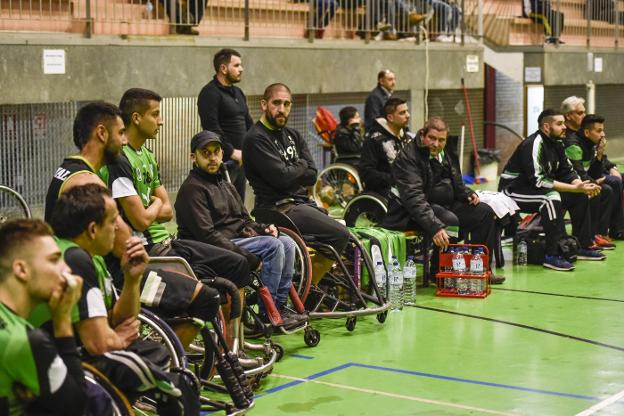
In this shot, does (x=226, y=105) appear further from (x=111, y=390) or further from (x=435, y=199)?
(x=111, y=390)

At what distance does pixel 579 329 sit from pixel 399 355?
55.9 inches

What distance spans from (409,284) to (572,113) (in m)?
3.35

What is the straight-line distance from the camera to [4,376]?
12.0 ft

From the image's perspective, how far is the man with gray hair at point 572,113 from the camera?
1098cm

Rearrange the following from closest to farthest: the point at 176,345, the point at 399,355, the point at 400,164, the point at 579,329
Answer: the point at 176,345 < the point at 399,355 < the point at 579,329 < the point at 400,164

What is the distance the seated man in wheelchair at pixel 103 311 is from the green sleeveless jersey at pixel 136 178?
114cm

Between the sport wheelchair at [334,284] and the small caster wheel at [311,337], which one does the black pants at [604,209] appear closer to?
the sport wheelchair at [334,284]

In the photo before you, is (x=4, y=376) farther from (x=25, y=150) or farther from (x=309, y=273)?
(x=25, y=150)

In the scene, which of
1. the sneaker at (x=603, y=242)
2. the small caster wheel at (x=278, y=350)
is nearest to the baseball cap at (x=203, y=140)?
the small caster wheel at (x=278, y=350)

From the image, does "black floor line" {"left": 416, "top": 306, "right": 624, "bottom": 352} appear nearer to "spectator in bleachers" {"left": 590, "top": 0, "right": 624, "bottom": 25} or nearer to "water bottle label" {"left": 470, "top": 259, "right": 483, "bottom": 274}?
"water bottle label" {"left": 470, "top": 259, "right": 483, "bottom": 274}

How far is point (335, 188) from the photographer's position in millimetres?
13211

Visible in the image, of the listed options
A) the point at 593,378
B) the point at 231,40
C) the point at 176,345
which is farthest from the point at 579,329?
the point at 231,40

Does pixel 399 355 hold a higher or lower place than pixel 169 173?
lower

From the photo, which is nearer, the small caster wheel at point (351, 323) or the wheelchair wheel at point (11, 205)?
the small caster wheel at point (351, 323)
